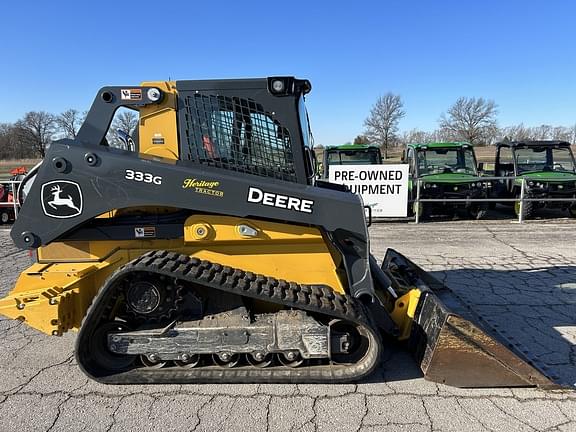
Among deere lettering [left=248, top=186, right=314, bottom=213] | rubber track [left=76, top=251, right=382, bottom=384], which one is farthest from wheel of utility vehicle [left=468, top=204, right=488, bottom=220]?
deere lettering [left=248, top=186, right=314, bottom=213]

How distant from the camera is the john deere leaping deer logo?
116 inches

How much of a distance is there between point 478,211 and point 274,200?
9.08 m

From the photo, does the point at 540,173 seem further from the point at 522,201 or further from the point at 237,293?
the point at 237,293

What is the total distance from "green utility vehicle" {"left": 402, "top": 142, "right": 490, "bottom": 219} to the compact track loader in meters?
7.35

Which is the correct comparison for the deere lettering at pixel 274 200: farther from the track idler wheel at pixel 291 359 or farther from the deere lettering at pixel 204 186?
the track idler wheel at pixel 291 359

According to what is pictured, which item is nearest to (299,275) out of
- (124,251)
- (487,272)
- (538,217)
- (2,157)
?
(124,251)

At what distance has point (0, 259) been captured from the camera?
693 centimetres

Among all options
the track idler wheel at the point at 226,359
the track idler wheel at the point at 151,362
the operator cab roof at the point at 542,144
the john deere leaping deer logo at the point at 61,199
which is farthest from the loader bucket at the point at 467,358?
the operator cab roof at the point at 542,144

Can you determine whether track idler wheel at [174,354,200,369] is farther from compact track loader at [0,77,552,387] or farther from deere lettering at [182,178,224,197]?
deere lettering at [182,178,224,197]

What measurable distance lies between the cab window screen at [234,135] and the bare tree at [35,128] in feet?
193

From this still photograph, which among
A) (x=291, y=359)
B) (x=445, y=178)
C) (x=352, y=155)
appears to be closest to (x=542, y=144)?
(x=445, y=178)

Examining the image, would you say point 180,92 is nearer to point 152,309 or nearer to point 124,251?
point 124,251

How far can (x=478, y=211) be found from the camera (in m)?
10.5

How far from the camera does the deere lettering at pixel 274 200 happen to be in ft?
9.78
